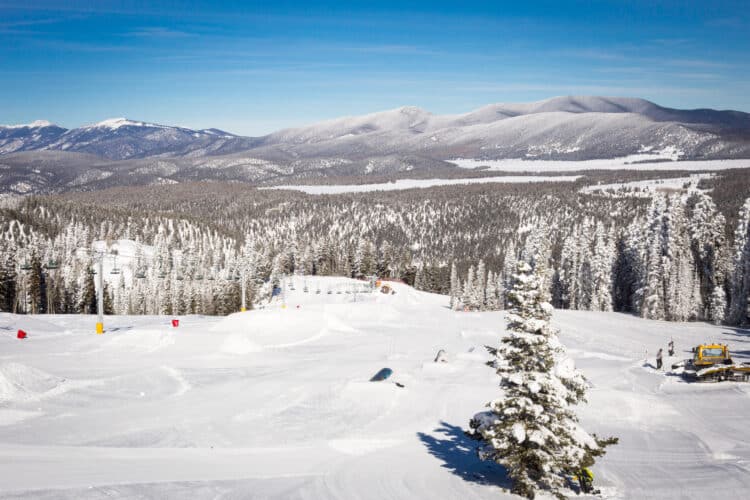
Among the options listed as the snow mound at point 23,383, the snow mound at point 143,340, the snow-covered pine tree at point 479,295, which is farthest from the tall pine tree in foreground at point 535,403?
the snow-covered pine tree at point 479,295

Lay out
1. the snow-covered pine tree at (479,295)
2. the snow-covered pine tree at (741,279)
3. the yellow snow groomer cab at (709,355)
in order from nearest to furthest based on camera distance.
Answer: the yellow snow groomer cab at (709,355) < the snow-covered pine tree at (741,279) < the snow-covered pine tree at (479,295)

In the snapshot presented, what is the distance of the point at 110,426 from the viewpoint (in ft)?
70.6

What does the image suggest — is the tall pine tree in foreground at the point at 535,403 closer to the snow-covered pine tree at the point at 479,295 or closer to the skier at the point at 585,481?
the skier at the point at 585,481

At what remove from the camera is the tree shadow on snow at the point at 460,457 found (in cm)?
1755

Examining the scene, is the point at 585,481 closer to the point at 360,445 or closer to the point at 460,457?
the point at 460,457

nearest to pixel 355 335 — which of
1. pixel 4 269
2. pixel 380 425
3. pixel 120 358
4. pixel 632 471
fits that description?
pixel 120 358

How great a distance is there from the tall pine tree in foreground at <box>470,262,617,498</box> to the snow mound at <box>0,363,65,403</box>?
19.9 metres

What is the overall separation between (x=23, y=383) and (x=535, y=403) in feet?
72.9

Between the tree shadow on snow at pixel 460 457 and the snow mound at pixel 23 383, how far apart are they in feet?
56.5

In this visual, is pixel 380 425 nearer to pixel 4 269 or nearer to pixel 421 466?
pixel 421 466

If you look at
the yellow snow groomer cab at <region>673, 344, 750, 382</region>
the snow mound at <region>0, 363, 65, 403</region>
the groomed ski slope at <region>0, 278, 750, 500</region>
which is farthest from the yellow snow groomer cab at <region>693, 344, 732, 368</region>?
the snow mound at <region>0, 363, 65, 403</region>

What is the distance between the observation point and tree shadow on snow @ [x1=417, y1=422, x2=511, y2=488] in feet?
57.6

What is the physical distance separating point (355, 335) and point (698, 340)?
3283 cm

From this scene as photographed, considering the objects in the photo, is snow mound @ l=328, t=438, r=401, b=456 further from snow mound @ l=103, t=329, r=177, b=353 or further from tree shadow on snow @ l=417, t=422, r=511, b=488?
snow mound @ l=103, t=329, r=177, b=353
